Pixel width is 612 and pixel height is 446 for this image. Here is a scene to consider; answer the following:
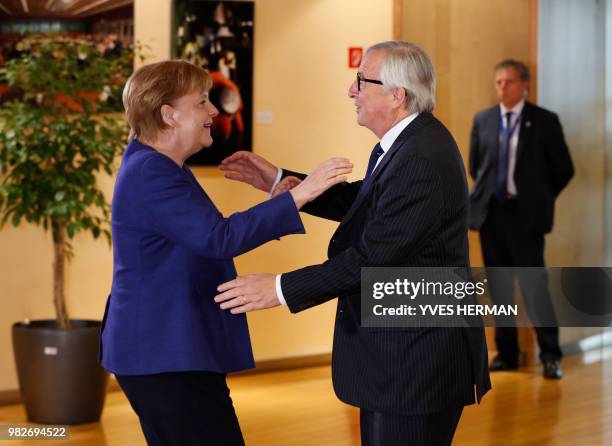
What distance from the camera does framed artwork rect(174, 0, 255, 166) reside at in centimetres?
637

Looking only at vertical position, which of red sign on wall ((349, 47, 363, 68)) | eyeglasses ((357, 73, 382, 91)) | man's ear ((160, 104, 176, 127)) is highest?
red sign on wall ((349, 47, 363, 68))

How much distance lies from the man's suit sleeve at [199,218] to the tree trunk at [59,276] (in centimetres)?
296

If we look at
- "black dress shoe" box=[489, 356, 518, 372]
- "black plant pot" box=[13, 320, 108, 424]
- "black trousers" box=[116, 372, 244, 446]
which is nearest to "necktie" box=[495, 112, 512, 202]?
"black dress shoe" box=[489, 356, 518, 372]

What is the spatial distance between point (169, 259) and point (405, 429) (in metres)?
0.70

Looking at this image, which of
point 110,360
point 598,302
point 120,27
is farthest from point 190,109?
point 598,302

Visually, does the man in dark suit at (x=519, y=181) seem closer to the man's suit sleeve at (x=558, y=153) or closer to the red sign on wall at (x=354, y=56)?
the man's suit sleeve at (x=558, y=153)

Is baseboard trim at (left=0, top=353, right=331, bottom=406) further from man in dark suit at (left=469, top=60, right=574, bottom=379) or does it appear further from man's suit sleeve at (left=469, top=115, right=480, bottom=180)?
man's suit sleeve at (left=469, top=115, right=480, bottom=180)

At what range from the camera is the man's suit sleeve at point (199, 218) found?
95.0 inches

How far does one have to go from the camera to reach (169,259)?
2.47 meters

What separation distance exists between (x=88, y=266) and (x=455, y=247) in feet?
12.8

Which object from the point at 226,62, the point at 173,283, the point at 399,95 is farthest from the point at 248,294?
the point at 226,62

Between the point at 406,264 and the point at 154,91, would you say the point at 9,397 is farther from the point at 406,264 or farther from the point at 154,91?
the point at 406,264

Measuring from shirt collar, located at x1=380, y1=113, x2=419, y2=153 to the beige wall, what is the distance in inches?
148

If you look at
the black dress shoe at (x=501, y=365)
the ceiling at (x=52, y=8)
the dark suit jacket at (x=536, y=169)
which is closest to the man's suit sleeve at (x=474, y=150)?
the dark suit jacket at (x=536, y=169)
